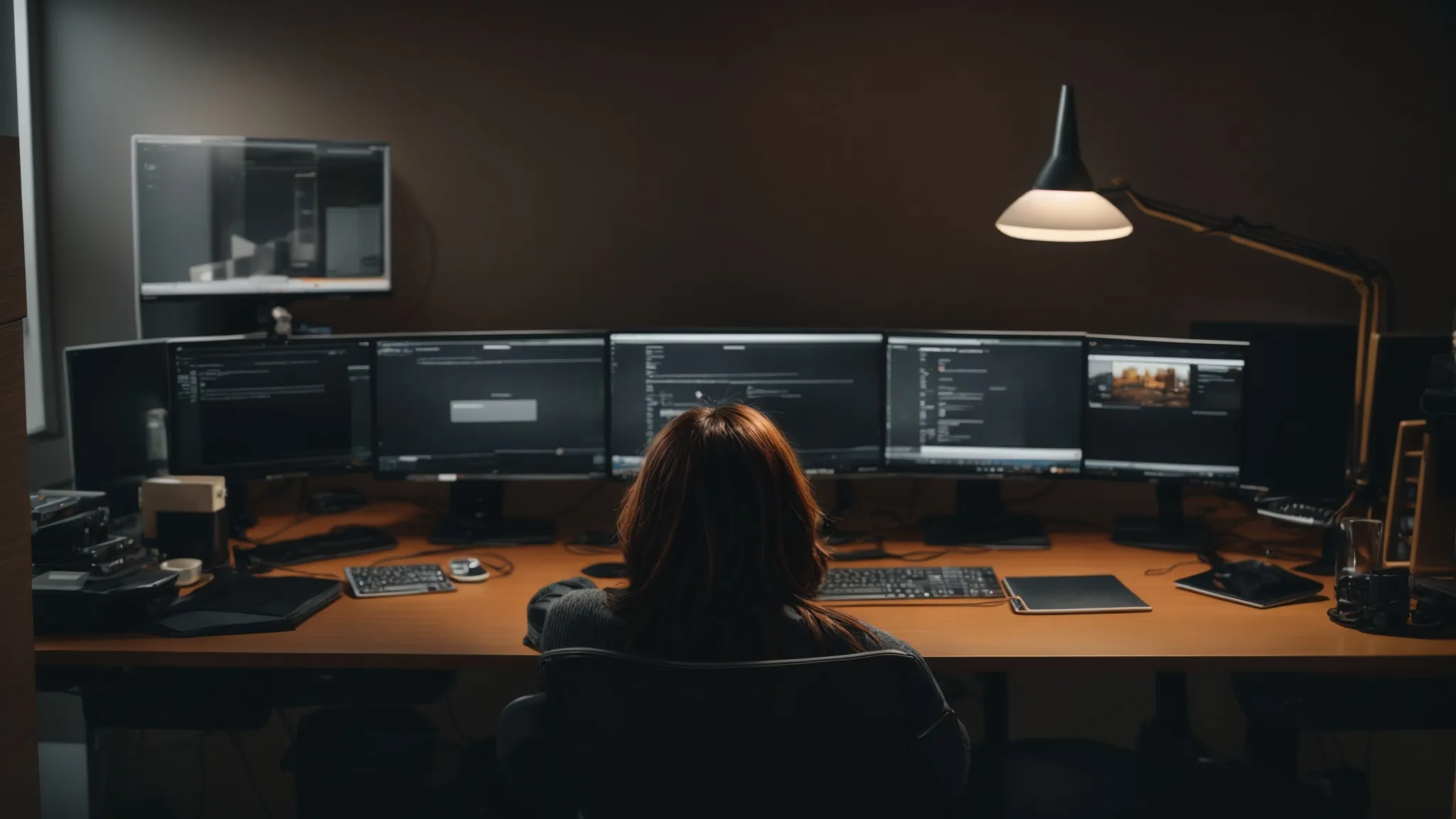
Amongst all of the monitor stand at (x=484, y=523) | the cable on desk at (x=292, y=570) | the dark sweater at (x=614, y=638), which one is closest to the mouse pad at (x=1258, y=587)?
the dark sweater at (x=614, y=638)

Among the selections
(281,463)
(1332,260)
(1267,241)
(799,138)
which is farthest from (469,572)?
(1332,260)

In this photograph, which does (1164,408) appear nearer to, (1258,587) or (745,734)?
(1258,587)

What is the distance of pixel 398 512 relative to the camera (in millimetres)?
3227

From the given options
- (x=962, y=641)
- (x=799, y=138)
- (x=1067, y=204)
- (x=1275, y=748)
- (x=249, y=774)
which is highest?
(x=799, y=138)

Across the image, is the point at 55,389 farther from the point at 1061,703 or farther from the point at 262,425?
the point at 1061,703

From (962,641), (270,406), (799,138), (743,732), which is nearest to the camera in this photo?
(743,732)

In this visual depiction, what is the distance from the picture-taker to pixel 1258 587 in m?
2.60

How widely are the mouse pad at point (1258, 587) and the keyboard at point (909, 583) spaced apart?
0.44 meters

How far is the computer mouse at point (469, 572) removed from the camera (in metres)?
2.73

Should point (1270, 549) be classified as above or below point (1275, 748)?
above

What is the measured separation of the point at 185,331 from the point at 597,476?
1.09 meters

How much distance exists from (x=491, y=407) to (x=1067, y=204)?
1429mm

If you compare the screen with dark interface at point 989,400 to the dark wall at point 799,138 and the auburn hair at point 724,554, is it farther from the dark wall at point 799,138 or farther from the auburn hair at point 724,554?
the auburn hair at point 724,554

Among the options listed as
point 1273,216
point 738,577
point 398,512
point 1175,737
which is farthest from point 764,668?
point 1273,216
